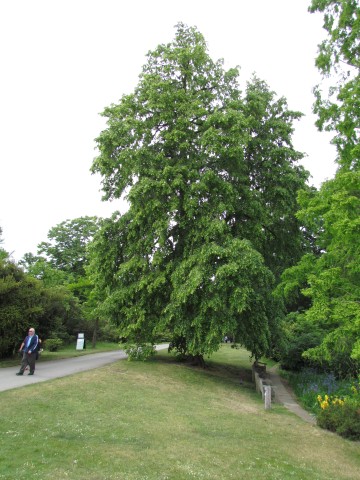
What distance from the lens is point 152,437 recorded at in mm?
7793

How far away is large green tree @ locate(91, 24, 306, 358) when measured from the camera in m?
15.9

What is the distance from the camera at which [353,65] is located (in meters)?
11.2

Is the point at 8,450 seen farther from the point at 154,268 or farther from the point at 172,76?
the point at 172,76

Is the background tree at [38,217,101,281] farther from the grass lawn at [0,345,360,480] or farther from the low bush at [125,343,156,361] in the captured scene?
the grass lawn at [0,345,360,480]

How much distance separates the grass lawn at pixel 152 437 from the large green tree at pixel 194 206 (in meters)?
4.00

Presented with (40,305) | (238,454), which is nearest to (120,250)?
(40,305)

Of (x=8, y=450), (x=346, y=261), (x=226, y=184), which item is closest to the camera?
(x=8, y=450)

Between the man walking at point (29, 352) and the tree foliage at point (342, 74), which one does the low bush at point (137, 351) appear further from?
the tree foliage at point (342, 74)

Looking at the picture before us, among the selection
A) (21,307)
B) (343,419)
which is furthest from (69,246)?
(343,419)

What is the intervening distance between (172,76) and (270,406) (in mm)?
15208

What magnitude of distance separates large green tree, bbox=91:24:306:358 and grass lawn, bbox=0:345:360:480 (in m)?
4.00

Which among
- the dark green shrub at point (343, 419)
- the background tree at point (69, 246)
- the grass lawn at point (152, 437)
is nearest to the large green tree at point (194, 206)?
the grass lawn at point (152, 437)

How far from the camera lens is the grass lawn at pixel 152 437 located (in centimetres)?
609

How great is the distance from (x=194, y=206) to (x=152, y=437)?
10.5 meters
